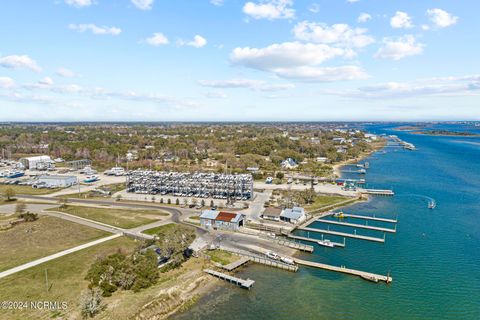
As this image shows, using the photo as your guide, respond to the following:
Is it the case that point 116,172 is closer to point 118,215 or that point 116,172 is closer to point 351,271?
point 118,215

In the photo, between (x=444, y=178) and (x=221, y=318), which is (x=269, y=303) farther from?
(x=444, y=178)

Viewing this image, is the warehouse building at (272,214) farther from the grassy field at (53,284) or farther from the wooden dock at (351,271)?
the grassy field at (53,284)

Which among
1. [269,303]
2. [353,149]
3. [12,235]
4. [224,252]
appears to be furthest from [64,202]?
[353,149]

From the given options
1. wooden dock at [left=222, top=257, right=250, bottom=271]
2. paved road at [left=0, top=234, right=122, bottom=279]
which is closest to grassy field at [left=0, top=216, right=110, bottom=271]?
paved road at [left=0, top=234, right=122, bottom=279]

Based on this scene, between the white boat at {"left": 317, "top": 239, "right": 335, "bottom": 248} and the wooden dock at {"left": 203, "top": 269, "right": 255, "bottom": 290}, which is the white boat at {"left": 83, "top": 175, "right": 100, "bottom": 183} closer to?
the wooden dock at {"left": 203, "top": 269, "right": 255, "bottom": 290}

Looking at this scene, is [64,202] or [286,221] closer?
[286,221]

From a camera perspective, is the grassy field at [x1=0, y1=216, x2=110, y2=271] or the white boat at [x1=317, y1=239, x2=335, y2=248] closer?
the grassy field at [x1=0, y1=216, x2=110, y2=271]

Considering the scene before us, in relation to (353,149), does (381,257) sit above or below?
below

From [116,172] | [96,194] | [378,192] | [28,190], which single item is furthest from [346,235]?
[28,190]
